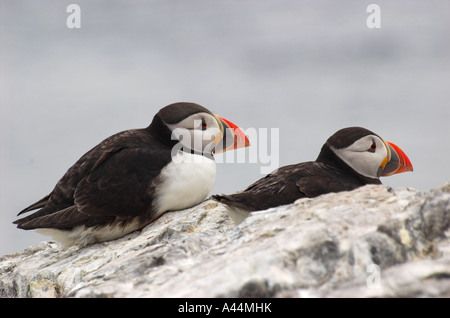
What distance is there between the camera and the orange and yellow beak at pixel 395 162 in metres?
6.20

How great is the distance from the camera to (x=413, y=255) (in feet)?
9.88

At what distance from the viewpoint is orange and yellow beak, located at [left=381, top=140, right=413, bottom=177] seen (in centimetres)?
620

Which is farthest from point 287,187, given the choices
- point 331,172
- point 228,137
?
point 228,137

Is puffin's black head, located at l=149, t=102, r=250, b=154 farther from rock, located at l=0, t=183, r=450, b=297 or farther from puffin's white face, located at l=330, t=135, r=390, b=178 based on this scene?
rock, located at l=0, t=183, r=450, b=297

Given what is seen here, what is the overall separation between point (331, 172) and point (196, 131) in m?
1.26

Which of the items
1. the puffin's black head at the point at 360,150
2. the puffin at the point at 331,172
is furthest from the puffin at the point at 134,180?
the puffin's black head at the point at 360,150

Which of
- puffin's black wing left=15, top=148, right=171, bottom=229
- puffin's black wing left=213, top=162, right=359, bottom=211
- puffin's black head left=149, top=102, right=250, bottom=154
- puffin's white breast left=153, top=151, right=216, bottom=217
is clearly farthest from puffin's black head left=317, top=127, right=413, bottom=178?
puffin's black wing left=15, top=148, right=171, bottom=229

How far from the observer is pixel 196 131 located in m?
5.80

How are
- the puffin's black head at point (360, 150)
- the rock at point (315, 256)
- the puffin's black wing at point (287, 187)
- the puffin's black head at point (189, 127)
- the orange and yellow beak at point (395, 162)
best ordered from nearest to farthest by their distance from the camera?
1. the rock at point (315, 256)
2. the puffin's black wing at point (287, 187)
3. the puffin's black head at point (189, 127)
4. the puffin's black head at point (360, 150)
5. the orange and yellow beak at point (395, 162)

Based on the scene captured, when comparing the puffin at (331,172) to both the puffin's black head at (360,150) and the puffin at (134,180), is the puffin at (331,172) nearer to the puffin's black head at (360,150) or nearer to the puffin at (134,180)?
the puffin's black head at (360,150)

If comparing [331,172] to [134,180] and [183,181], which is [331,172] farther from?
[134,180]

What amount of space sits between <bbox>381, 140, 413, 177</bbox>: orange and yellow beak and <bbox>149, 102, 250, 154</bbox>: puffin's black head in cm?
163

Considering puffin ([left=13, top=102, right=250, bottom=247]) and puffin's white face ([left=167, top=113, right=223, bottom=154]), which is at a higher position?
puffin's white face ([left=167, top=113, right=223, bottom=154])
